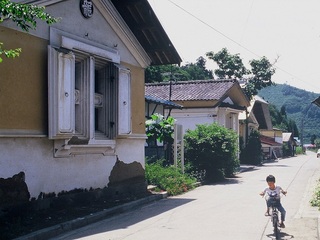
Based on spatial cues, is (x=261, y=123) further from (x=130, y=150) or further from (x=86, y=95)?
(x=86, y=95)

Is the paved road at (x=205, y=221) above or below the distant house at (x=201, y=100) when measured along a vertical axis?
below

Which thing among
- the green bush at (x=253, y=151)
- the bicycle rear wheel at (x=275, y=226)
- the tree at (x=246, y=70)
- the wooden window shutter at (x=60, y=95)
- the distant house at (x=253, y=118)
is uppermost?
the tree at (x=246, y=70)

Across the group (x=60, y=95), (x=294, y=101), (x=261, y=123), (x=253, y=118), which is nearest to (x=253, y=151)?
(x=253, y=118)

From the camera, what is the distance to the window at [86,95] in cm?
977

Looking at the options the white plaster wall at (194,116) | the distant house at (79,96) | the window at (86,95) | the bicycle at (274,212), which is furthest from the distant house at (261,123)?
the bicycle at (274,212)

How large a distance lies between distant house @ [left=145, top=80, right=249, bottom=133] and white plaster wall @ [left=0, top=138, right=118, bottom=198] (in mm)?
15711

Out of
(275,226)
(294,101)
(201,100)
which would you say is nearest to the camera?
(275,226)

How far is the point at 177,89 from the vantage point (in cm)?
3077

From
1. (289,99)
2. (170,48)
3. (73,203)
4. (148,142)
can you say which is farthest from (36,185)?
(289,99)

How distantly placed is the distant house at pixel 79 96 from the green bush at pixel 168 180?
5.17ft

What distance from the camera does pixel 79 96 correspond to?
36.0 feet

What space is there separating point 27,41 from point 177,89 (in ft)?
71.5

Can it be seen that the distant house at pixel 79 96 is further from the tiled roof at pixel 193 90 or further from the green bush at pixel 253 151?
the green bush at pixel 253 151

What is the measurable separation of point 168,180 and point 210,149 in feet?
14.9
